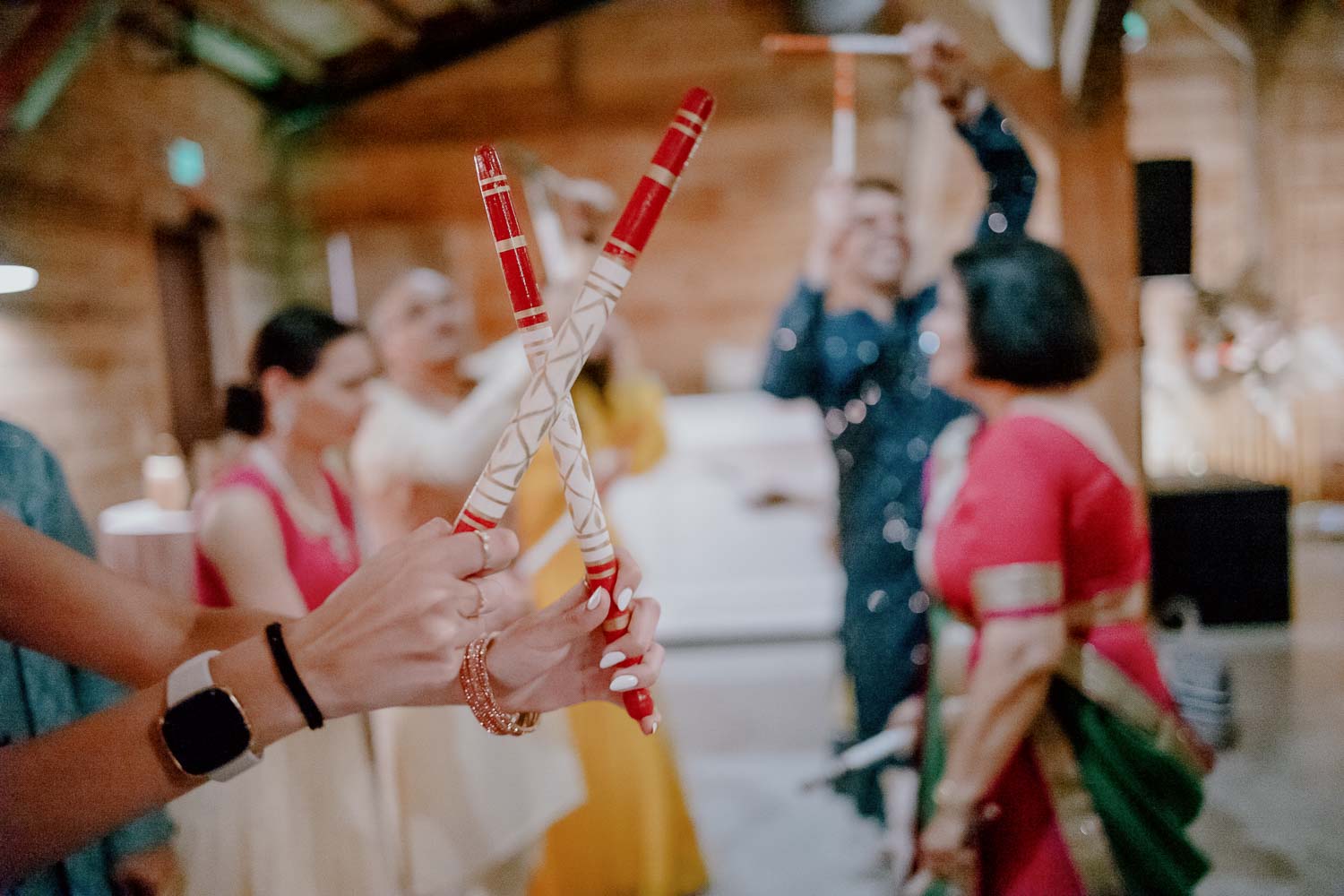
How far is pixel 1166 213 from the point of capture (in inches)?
53.3

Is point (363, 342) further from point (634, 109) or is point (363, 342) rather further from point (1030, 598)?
point (634, 109)

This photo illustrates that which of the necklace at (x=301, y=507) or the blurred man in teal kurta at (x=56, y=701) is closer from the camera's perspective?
the blurred man in teal kurta at (x=56, y=701)

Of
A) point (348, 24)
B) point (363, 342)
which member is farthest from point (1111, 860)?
point (348, 24)

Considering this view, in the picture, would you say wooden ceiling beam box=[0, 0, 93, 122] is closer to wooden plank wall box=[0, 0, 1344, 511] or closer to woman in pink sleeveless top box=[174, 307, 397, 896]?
woman in pink sleeveless top box=[174, 307, 397, 896]

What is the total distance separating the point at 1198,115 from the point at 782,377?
173 centimetres

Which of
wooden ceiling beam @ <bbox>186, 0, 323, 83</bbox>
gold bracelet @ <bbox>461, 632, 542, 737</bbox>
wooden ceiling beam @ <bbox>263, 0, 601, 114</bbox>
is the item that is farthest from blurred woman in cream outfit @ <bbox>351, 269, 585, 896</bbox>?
wooden ceiling beam @ <bbox>263, 0, 601, 114</bbox>

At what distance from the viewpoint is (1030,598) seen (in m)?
0.95

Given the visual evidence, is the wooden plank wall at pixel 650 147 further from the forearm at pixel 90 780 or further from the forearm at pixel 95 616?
the forearm at pixel 90 780

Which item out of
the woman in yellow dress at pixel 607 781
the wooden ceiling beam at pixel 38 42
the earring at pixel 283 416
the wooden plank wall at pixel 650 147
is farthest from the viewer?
the wooden plank wall at pixel 650 147

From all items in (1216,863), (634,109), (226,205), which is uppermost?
(634,109)

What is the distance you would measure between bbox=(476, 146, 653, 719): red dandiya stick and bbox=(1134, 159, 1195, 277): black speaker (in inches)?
Answer: 48.4

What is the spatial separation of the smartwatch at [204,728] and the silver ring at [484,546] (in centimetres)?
16

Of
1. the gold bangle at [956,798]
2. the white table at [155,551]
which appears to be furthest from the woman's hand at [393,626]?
the white table at [155,551]

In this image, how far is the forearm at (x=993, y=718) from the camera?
0.97 m
